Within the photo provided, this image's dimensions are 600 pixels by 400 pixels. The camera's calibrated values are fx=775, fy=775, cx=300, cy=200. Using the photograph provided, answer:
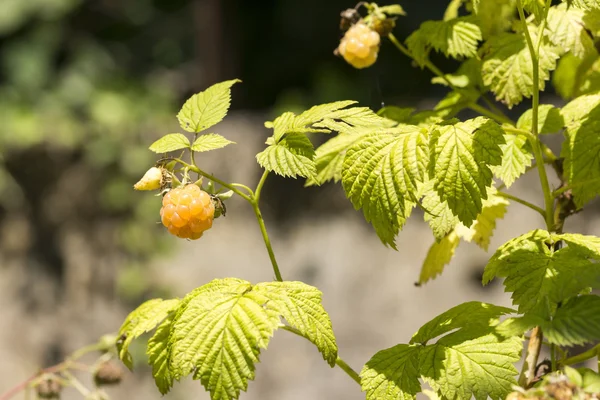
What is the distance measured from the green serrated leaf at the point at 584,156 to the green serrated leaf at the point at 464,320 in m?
0.20

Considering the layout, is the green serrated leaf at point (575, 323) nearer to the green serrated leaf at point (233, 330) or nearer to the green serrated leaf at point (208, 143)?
the green serrated leaf at point (233, 330)

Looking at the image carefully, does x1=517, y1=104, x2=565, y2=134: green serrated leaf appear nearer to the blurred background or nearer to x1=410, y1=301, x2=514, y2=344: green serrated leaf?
x1=410, y1=301, x2=514, y2=344: green serrated leaf

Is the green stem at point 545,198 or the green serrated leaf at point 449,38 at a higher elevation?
the green serrated leaf at point 449,38

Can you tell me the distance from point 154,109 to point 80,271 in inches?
38.8

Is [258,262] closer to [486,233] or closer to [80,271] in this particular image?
[80,271]

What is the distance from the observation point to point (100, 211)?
128 inches

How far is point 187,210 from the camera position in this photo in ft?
3.03

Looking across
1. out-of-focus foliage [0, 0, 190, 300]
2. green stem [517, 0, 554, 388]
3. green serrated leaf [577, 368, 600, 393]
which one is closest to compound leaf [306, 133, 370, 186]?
green stem [517, 0, 554, 388]

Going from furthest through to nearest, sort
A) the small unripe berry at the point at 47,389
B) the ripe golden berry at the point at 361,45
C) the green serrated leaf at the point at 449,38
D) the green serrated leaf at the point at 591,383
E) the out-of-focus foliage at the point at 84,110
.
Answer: the out-of-focus foliage at the point at 84,110 → the small unripe berry at the point at 47,389 → the ripe golden berry at the point at 361,45 → the green serrated leaf at the point at 449,38 → the green serrated leaf at the point at 591,383

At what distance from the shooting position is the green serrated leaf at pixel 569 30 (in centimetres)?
111

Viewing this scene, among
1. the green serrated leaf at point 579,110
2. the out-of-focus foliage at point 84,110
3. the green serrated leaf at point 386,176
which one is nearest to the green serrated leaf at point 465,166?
the green serrated leaf at point 386,176

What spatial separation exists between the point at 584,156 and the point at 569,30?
207 millimetres

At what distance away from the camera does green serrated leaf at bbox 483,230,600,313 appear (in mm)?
829

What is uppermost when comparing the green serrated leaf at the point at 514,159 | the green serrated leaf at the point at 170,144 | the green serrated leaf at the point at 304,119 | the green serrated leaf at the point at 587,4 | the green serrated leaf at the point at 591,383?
the green serrated leaf at the point at 587,4
